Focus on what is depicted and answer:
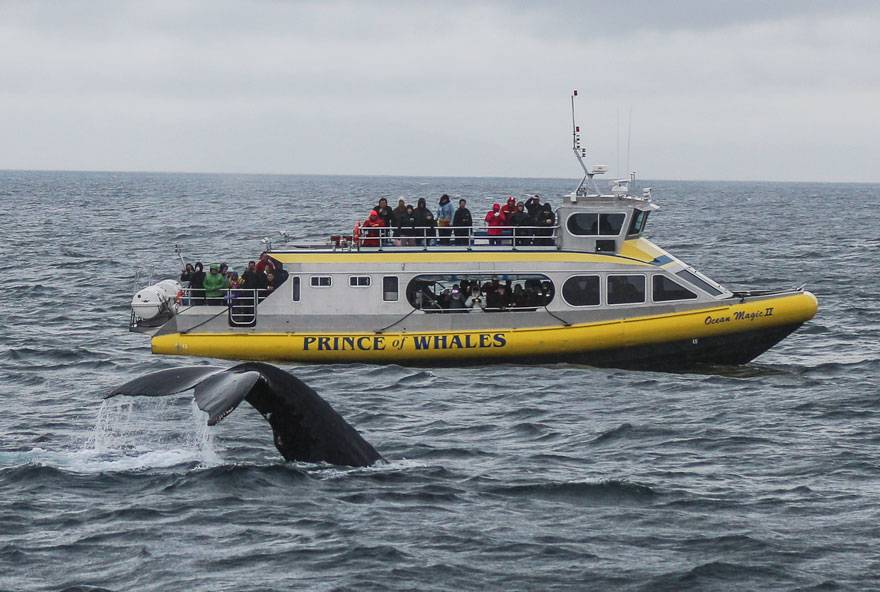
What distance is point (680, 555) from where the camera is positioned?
582 inches

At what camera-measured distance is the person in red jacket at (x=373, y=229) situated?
2850cm

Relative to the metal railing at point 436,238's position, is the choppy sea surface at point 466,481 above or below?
below

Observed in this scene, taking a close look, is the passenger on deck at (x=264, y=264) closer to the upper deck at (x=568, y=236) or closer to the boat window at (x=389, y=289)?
the upper deck at (x=568, y=236)

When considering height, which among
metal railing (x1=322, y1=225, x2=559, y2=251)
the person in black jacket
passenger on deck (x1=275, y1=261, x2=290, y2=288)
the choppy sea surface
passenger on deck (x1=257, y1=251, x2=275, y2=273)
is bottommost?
the choppy sea surface

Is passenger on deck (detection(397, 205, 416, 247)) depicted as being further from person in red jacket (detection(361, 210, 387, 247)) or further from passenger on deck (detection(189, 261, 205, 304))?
passenger on deck (detection(189, 261, 205, 304))

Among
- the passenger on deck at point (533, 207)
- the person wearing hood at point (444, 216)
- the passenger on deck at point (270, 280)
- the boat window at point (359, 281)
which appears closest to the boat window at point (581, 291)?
the passenger on deck at point (533, 207)

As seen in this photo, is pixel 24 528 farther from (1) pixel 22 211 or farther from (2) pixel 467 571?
(1) pixel 22 211

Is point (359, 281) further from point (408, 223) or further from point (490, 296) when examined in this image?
point (490, 296)

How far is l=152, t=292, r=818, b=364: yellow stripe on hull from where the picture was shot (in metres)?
27.0

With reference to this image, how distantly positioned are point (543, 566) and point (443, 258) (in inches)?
542

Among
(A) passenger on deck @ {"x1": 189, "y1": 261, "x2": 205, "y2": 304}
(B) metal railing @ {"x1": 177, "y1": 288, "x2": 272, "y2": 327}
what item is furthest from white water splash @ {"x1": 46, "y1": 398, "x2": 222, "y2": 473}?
(A) passenger on deck @ {"x1": 189, "y1": 261, "x2": 205, "y2": 304}

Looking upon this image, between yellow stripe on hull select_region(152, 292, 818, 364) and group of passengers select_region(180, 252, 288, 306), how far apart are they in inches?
36.5

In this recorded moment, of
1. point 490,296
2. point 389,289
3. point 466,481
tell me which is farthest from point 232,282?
point 466,481

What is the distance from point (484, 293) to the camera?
27609 mm
